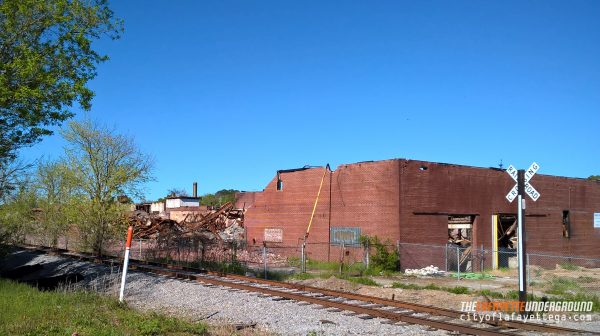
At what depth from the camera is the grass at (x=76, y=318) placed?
9.19 meters

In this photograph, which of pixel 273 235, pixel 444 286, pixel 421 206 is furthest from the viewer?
pixel 273 235

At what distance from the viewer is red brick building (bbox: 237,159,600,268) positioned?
93.8ft

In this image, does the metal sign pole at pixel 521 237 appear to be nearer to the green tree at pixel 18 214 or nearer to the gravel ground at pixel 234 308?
the gravel ground at pixel 234 308

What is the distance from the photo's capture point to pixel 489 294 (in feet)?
56.3

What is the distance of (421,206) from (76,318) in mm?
21592

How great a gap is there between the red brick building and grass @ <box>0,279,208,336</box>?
18800mm

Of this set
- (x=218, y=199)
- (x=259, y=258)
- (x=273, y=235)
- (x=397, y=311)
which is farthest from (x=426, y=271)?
(x=218, y=199)

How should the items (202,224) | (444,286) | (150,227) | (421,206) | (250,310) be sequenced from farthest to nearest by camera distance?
(150,227)
(202,224)
(421,206)
(444,286)
(250,310)

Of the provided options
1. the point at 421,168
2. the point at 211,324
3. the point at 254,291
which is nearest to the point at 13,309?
the point at 211,324

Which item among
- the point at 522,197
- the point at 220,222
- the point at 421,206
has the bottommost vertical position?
the point at 220,222

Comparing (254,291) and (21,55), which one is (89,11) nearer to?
(21,55)

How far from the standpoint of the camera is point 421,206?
28.7 m

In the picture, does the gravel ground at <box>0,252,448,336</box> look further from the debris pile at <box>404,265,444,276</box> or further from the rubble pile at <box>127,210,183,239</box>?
the rubble pile at <box>127,210,183,239</box>

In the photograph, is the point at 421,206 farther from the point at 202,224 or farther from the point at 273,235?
the point at 202,224
